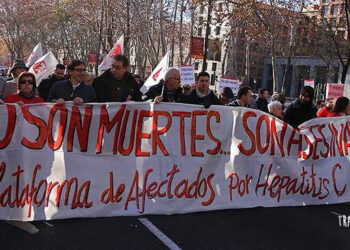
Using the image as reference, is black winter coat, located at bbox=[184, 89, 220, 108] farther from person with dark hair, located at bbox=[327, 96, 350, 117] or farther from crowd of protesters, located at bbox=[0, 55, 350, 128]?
person with dark hair, located at bbox=[327, 96, 350, 117]

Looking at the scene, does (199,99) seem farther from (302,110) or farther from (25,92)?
(25,92)

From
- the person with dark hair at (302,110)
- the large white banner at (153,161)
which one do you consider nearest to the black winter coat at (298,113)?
the person with dark hair at (302,110)

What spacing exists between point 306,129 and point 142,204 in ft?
7.73

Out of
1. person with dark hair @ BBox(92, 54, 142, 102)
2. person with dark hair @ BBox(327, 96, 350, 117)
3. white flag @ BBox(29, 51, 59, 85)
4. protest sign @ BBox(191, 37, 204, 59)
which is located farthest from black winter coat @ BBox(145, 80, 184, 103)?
protest sign @ BBox(191, 37, 204, 59)

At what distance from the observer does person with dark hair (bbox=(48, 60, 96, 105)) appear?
5570 mm

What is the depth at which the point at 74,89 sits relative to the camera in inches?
221

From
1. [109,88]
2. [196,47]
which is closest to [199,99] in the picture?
[109,88]

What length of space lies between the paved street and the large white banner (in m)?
0.14

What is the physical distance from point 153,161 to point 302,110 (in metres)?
2.83

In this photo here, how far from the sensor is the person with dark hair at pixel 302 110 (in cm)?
689

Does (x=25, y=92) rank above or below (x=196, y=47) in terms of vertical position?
below

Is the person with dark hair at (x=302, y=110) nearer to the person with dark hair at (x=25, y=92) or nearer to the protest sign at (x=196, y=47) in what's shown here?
the person with dark hair at (x=25, y=92)

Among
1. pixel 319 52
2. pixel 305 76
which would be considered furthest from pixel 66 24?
pixel 305 76

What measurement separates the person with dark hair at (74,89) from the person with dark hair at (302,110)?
2900 millimetres
